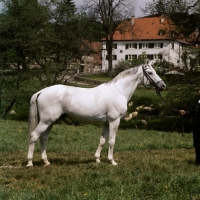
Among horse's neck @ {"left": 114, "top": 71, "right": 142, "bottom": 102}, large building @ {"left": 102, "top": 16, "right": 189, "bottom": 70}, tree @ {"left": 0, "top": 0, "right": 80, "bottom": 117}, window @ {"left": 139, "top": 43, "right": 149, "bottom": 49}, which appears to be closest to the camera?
horse's neck @ {"left": 114, "top": 71, "right": 142, "bottom": 102}

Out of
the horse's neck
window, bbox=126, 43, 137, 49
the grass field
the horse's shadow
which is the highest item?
window, bbox=126, 43, 137, 49

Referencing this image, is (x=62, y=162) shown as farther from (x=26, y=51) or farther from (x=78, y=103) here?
(x=26, y=51)

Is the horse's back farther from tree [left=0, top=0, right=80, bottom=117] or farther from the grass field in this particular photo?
tree [left=0, top=0, right=80, bottom=117]

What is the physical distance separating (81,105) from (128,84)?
1612 mm

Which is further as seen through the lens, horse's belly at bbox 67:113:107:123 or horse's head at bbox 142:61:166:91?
horse's head at bbox 142:61:166:91

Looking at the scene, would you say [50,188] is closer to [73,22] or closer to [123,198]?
[123,198]

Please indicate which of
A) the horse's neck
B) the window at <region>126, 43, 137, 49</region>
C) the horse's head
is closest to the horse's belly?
the horse's neck

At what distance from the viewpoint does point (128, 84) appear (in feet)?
32.2

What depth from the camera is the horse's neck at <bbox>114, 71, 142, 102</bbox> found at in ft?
31.9

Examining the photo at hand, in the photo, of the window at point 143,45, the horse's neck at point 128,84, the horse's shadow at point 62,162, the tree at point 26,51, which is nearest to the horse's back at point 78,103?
the horse's neck at point 128,84

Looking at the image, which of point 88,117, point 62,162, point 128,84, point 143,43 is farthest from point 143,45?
point 88,117

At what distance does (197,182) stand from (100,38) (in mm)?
69815

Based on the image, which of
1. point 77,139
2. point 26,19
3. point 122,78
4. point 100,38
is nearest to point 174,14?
A: point 26,19

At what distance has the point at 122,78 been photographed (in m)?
9.87
